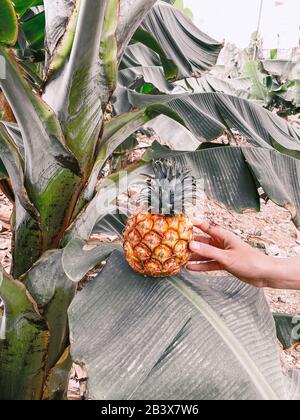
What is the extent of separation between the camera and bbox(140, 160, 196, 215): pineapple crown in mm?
1025

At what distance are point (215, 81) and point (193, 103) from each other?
2.87 meters

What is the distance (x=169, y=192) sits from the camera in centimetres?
102

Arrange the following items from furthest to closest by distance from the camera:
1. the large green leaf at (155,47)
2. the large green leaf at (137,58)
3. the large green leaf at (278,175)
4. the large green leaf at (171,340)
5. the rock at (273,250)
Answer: the rock at (273,250) < the large green leaf at (137,58) < the large green leaf at (155,47) < the large green leaf at (278,175) < the large green leaf at (171,340)

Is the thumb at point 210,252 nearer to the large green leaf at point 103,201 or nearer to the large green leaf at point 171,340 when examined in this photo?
the large green leaf at point 171,340

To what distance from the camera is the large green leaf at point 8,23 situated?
1.15 meters

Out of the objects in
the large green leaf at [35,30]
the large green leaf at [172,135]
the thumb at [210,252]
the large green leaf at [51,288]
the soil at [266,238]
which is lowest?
the soil at [266,238]

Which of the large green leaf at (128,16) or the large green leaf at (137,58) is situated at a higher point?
the large green leaf at (128,16)

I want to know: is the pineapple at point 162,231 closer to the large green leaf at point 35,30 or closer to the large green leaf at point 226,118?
the large green leaf at point 226,118

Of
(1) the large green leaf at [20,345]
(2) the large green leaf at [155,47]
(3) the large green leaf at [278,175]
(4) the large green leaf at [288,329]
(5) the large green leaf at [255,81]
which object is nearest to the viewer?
(1) the large green leaf at [20,345]

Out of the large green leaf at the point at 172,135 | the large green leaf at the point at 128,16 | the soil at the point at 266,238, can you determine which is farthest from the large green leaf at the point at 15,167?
the soil at the point at 266,238

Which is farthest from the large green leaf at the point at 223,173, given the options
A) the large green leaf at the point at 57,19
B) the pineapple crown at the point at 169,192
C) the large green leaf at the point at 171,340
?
the large green leaf at the point at 57,19

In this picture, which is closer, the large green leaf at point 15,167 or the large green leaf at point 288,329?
the large green leaf at point 15,167

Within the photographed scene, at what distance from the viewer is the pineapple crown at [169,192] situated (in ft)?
3.36
